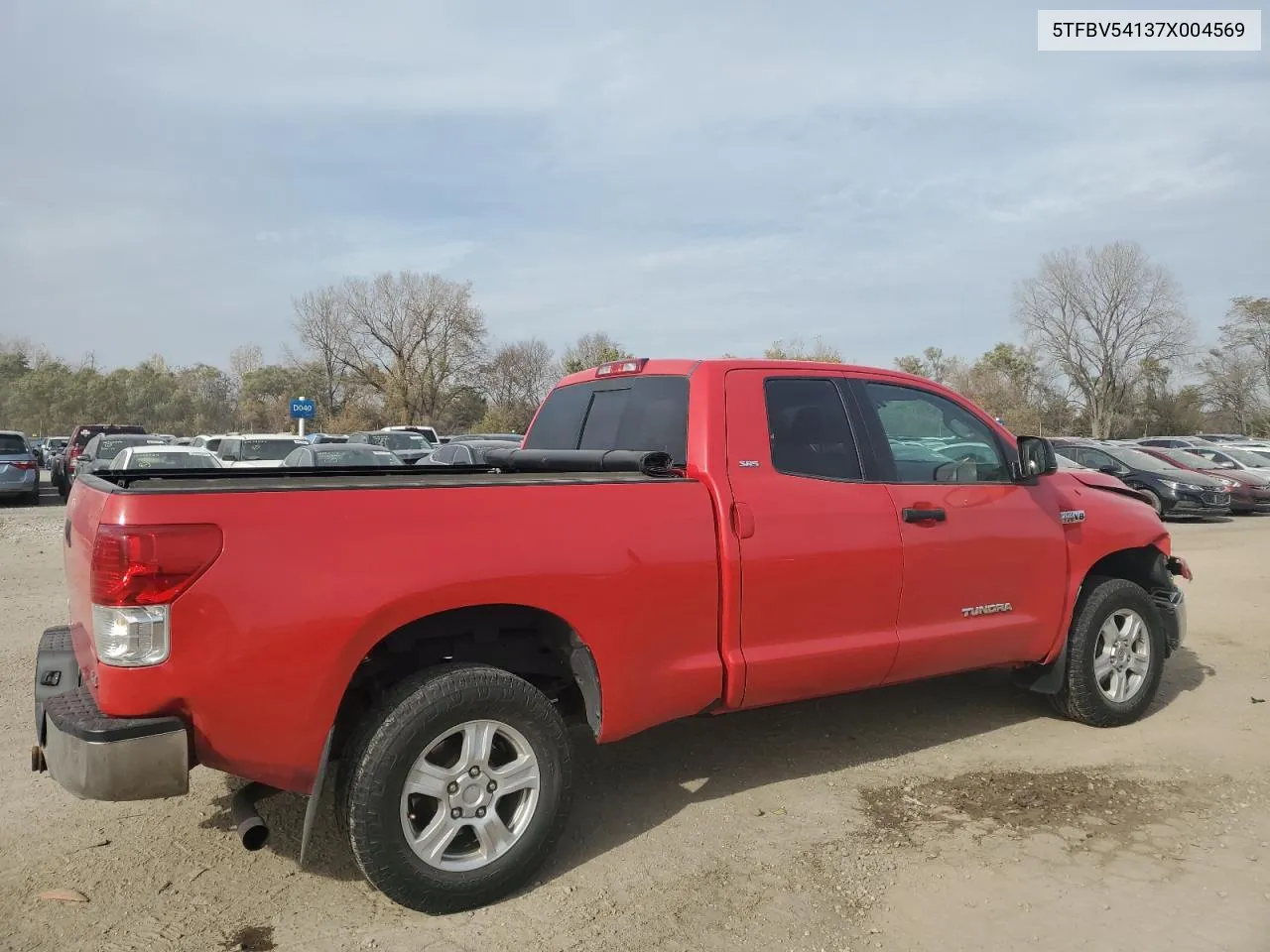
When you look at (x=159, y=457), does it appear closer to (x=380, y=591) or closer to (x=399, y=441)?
(x=380, y=591)

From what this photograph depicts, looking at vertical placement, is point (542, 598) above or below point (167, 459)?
below

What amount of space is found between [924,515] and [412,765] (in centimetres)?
259

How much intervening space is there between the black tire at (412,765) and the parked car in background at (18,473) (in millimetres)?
21846

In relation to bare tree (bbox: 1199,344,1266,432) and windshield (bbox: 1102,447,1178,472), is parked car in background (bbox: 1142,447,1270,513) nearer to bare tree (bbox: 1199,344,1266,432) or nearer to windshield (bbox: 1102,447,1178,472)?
windshield (bbox: 1102,447,1178,472)

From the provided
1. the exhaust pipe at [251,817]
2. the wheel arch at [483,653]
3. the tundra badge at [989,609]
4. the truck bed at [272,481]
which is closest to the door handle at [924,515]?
the tundra badge at [989,609]

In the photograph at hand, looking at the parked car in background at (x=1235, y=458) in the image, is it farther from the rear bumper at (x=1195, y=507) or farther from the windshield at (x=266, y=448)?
the windshield at (x=266, y=448)

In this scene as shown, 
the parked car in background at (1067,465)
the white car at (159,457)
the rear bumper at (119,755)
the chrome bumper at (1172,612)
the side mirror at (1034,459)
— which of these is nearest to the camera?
the rear bumper at (119,755)

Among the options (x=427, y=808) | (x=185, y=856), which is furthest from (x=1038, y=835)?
(x=185, y=856)

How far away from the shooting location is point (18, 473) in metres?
21.0

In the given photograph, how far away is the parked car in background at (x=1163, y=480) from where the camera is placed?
18.2m

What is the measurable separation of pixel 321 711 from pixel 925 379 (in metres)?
3.39

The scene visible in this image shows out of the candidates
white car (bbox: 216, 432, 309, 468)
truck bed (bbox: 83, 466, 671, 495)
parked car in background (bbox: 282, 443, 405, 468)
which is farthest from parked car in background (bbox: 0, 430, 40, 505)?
truck bed (bbox: 83, 466, 671, 495)

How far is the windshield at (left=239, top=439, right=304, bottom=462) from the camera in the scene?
63.0 feet

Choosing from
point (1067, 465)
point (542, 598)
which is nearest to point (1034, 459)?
point (542, 598)
